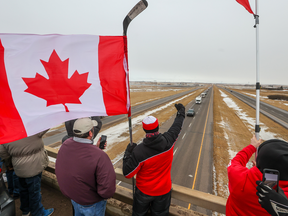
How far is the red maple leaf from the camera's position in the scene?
7.77ft

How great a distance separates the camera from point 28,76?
231cm

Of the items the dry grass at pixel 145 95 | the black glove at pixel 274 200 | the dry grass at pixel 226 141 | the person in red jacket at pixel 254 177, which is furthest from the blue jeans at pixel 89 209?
the dry grass at pixel 145 95

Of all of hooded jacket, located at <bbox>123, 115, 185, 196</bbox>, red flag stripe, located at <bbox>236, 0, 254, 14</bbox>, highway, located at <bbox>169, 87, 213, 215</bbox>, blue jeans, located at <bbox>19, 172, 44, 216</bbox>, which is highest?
red flag stripe, located at <bbox>236, 0, 254, 14</bbox>

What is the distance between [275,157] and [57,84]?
115 inches

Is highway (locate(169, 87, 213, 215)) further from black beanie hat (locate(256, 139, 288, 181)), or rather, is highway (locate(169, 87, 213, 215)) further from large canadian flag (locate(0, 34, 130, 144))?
black beanie hat (locate(256, 139, 288, 181))

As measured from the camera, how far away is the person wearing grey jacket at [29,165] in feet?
8.45

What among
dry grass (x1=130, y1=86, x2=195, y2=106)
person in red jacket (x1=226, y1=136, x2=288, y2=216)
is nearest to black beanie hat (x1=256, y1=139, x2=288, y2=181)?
person in red jacket (x1=226, y1=136, x2=288, y2=216)

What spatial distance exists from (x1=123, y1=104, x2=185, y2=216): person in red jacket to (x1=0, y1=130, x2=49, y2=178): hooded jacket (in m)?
1.74

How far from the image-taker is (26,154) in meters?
2.63

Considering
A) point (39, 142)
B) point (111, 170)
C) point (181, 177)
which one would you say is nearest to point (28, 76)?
point (39, 142)

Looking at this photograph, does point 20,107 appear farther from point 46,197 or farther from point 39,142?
point 46,197

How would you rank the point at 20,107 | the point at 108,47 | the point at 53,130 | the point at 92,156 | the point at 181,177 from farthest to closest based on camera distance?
the point at 53,130 → the point at 181,177 → the point at 108,47 → the point at 20,107 → the point at 92,156

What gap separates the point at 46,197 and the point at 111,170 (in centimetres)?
252

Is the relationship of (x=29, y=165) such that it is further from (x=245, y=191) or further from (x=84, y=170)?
(x=245, y=191)
